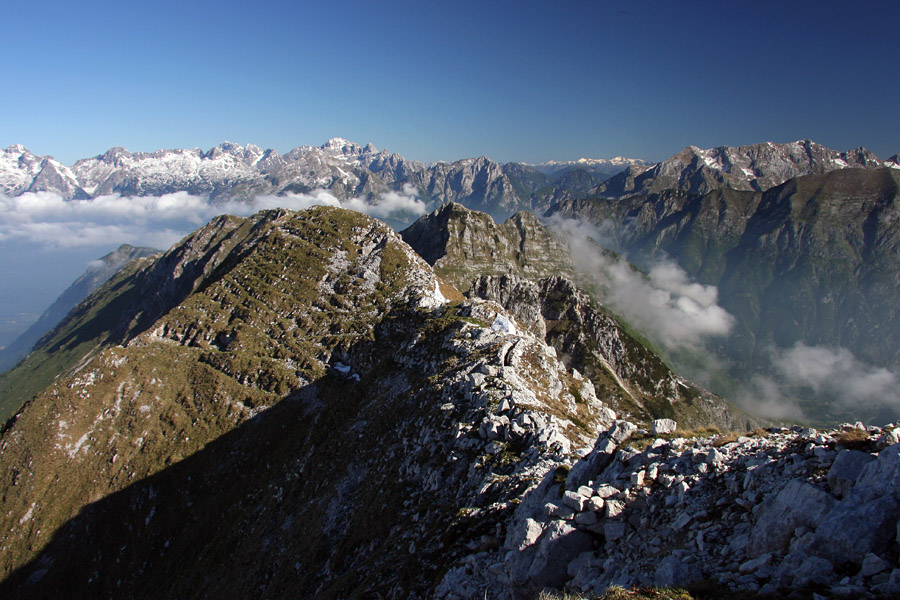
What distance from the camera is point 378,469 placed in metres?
39.7

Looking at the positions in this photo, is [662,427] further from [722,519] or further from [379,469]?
[379,469]

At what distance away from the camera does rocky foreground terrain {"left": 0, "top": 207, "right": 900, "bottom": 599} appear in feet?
40.1

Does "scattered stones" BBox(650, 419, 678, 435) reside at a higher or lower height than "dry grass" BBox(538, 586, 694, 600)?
lower

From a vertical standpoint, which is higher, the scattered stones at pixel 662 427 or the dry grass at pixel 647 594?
the dry grass at pixel 647 594

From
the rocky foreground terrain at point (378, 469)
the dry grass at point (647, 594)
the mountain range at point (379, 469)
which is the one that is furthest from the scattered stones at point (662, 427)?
the dry grass at point (647, 594)

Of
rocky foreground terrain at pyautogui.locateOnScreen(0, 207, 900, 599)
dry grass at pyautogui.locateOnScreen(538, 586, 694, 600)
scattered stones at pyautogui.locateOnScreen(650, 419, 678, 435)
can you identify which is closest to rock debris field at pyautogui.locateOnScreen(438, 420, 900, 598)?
rocky foreground terrain at pyautogui.locateOnScreen(0, 207, 900, 599)

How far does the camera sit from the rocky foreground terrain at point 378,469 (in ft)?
40.1

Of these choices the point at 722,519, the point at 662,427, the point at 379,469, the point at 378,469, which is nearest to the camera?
the point at 722,519

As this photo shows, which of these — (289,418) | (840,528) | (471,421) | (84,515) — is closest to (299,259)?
(289,418)

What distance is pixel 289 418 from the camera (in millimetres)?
66375

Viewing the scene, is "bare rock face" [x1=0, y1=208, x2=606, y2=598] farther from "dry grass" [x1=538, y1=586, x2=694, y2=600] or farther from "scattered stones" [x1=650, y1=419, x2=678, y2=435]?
"scattered stones" [x1=650, y1=419, x2=678, y2=435]

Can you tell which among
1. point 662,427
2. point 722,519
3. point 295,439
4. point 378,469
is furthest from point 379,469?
point 722,519

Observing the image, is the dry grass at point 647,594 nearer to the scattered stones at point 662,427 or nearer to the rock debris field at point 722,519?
the rock debris field at point 722,519

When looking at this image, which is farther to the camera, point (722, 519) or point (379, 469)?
point (379, 469)
